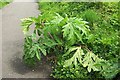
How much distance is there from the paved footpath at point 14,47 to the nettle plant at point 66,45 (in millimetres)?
197

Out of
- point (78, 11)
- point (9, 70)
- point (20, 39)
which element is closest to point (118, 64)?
point (9, 70)

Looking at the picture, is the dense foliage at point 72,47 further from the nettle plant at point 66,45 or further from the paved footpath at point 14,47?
the paved footpath at point 14,47

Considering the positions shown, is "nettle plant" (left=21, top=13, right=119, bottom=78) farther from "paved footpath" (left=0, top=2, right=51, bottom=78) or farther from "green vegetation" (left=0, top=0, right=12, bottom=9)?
"green vegetation" (left=0, top=0, right=12, bottom=9)

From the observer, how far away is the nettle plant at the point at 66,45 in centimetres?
470

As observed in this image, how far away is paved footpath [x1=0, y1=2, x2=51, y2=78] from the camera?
501cm

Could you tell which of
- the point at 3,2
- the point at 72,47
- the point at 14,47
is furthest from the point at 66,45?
the point at 3,2

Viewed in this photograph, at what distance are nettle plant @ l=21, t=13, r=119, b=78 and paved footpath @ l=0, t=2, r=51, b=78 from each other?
20 cm

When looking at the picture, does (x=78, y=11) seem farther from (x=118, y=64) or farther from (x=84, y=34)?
(x=118, y=64)

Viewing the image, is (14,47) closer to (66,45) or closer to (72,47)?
(66,45)

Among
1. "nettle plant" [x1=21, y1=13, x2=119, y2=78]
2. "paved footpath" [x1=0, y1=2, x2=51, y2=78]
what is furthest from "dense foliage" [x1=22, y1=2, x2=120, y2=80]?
"paved footpath" [x1=0, y1=2, x2=51, y2=78]

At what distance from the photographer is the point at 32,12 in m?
8.32

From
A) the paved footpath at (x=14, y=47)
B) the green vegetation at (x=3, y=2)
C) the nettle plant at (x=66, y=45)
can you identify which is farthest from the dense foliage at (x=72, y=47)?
the green vegetation at (x=3, y=2)

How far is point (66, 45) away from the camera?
16.6 ft

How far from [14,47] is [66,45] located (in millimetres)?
1351
